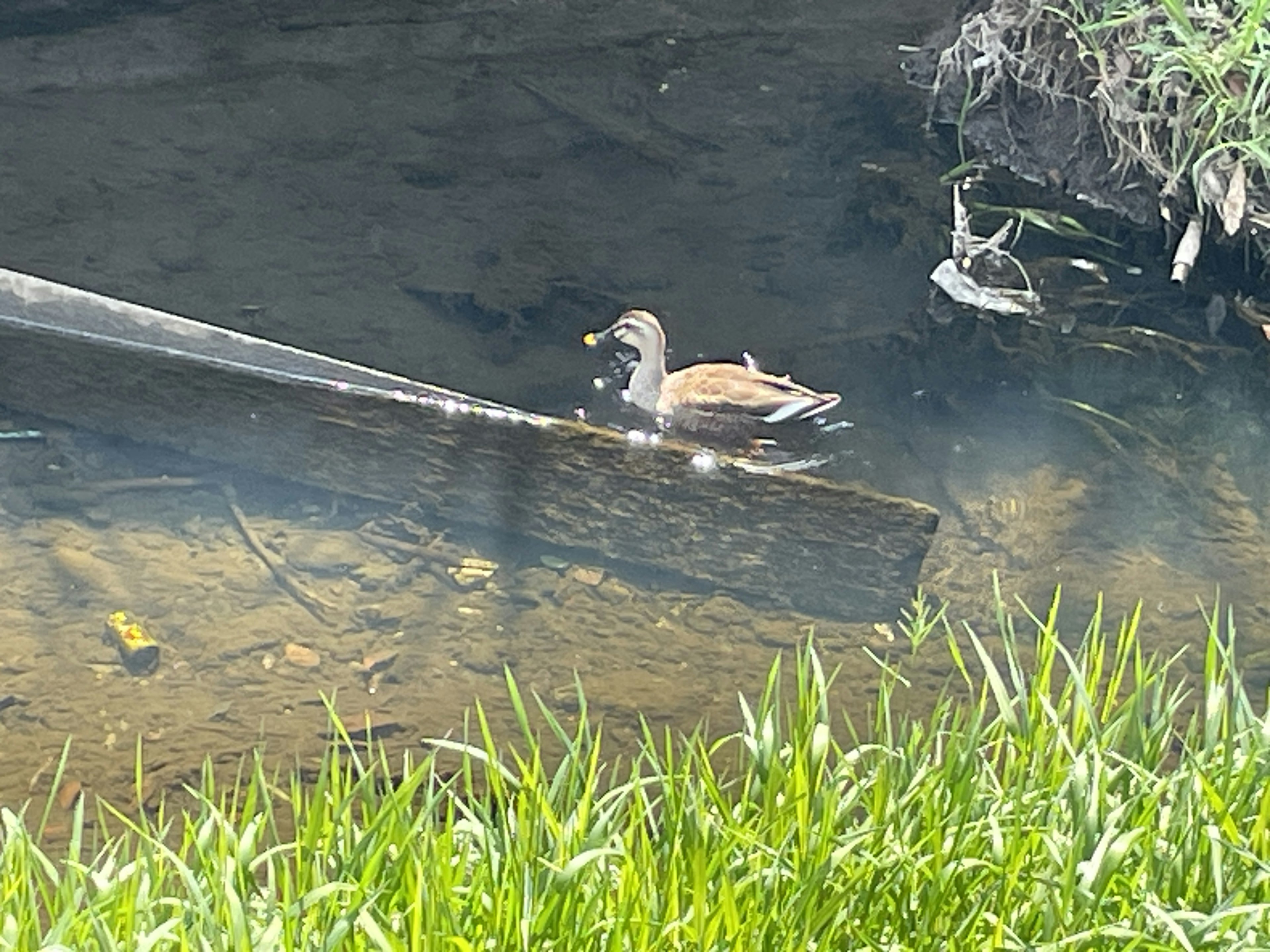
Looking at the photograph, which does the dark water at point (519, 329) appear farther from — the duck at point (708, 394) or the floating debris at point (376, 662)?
the duck at point (708, 394)

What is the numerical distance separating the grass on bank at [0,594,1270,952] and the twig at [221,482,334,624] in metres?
1.71

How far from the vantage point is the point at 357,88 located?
26.8 feet

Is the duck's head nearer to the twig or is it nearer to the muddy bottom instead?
the muddy bottom

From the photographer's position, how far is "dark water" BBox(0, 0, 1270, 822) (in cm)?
430

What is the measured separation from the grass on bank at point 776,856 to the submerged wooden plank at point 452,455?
197 cm

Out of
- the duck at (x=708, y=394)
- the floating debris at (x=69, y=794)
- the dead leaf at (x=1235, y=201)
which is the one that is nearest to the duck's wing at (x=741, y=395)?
the duck at (x=708, y=394)

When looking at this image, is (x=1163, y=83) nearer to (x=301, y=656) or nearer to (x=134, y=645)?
(x=301, y=656)

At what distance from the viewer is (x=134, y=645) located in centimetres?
421

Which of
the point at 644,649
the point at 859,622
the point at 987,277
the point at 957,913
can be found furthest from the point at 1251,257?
the point at 957,913

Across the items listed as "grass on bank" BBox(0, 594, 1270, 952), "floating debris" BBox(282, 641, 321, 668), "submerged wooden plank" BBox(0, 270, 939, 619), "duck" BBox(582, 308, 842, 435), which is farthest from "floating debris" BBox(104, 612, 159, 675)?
"duck" BBox(582, 308, 842, 435)

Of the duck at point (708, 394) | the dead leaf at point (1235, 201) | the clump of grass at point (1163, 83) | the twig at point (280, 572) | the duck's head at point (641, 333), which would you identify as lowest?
the twig at point (280, 572)

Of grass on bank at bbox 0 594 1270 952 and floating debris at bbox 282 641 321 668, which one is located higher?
grass on bank at bbox 0 594 1270 952

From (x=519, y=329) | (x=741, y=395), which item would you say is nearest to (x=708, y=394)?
(x=741, y=395)

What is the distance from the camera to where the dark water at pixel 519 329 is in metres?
4.30
